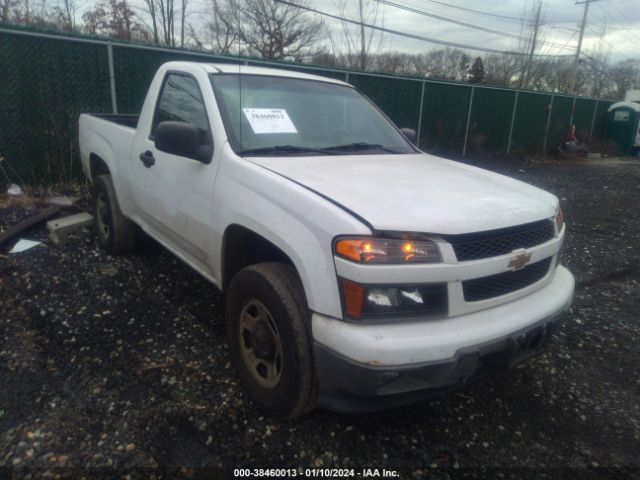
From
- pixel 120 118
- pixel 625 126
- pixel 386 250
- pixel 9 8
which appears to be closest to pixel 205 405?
pixel 386 250

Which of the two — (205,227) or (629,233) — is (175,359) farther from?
(629,233)

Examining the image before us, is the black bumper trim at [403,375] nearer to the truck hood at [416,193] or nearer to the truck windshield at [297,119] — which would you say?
the truck hood at [416,193]

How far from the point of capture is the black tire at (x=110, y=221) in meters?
4.20

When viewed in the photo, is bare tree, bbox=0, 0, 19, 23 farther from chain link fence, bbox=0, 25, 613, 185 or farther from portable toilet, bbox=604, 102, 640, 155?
portable toilet, bbox=604, 102, 640, 155

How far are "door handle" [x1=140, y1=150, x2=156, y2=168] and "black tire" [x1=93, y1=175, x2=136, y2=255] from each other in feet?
3.05

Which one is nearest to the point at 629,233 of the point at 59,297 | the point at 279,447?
the point at 279,447

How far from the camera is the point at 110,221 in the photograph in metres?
4.26

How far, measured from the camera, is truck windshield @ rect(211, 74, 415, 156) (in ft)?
9.16

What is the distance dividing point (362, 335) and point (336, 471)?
78 centimetres

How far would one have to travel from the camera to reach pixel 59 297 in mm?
3625

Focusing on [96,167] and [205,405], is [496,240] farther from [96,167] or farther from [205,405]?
[96,167]

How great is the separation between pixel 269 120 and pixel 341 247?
1377 millimetres

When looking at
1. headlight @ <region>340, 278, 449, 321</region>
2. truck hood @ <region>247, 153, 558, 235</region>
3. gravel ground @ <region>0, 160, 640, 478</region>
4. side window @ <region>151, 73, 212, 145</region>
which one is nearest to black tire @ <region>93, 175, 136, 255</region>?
gravel ground @ <region>0, 160, 640, 478</region>

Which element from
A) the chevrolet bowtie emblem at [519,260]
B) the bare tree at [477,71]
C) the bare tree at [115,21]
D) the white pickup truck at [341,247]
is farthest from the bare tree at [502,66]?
the chevrolet bowtie emblem at [519,260]
